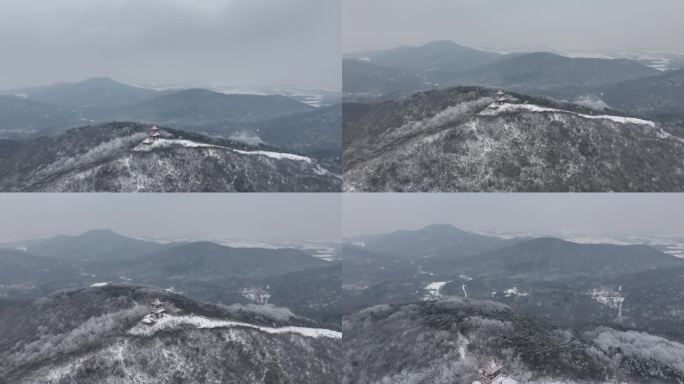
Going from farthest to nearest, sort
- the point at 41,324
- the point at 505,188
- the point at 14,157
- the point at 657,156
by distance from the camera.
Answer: the point at 14,157
the point at 41,324
the point at 657,156
the point at 505,188

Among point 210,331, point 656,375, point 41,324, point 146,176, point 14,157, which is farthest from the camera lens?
point 14,157

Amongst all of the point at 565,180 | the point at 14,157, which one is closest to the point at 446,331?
the point at 565,180

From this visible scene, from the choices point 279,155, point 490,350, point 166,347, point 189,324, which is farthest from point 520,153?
point 166,347

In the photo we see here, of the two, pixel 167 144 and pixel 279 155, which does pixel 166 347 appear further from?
pixel 279 155

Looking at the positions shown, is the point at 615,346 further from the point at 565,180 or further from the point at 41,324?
the point at 41,324

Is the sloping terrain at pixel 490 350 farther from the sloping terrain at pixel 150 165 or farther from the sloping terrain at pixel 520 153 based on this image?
the sloping terrain at pixel 150 165

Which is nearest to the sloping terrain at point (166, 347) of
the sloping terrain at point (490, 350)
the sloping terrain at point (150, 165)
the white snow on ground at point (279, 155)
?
the sloping terrain at point (490, 350)
